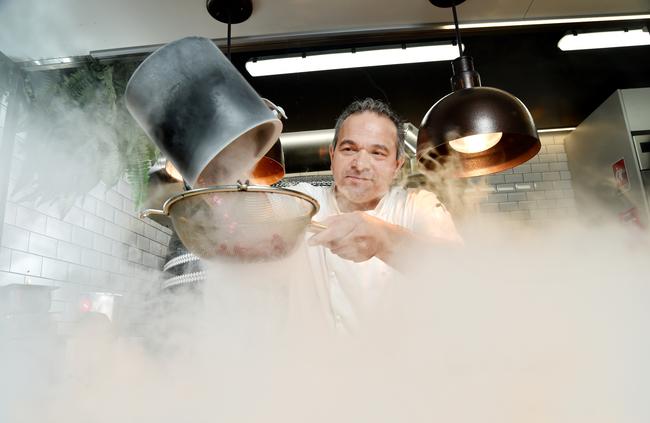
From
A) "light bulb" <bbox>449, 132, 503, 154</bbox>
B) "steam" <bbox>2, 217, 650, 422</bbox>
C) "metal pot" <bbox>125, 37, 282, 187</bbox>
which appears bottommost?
"steam" <bbox>2, 217, 650, 422</bbox>

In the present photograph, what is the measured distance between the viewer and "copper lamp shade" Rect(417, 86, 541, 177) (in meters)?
1.51

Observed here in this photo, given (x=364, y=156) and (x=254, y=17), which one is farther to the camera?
(x=254, y=17)

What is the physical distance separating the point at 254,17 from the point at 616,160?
2.85 metres

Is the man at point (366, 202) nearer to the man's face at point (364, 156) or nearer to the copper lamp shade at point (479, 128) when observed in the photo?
the man's face at point (364, 156)

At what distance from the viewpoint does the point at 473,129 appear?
4.96ft

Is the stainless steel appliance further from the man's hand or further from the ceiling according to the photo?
the man's hand

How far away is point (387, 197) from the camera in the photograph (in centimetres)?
174

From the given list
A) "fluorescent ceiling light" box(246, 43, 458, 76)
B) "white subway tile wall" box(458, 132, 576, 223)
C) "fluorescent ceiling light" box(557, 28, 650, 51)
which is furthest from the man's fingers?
"white subway tile wall" box(458, 132, 576, 223)

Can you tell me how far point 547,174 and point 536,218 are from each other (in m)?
0.40

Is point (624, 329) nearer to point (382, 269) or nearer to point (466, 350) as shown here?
point (466, 350)

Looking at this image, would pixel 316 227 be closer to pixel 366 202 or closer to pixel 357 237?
pixel 357 237

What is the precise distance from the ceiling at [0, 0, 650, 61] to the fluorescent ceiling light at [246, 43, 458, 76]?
282 mm

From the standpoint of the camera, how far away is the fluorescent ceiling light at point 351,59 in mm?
2303

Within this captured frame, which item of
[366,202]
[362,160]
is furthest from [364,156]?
[366,202]
